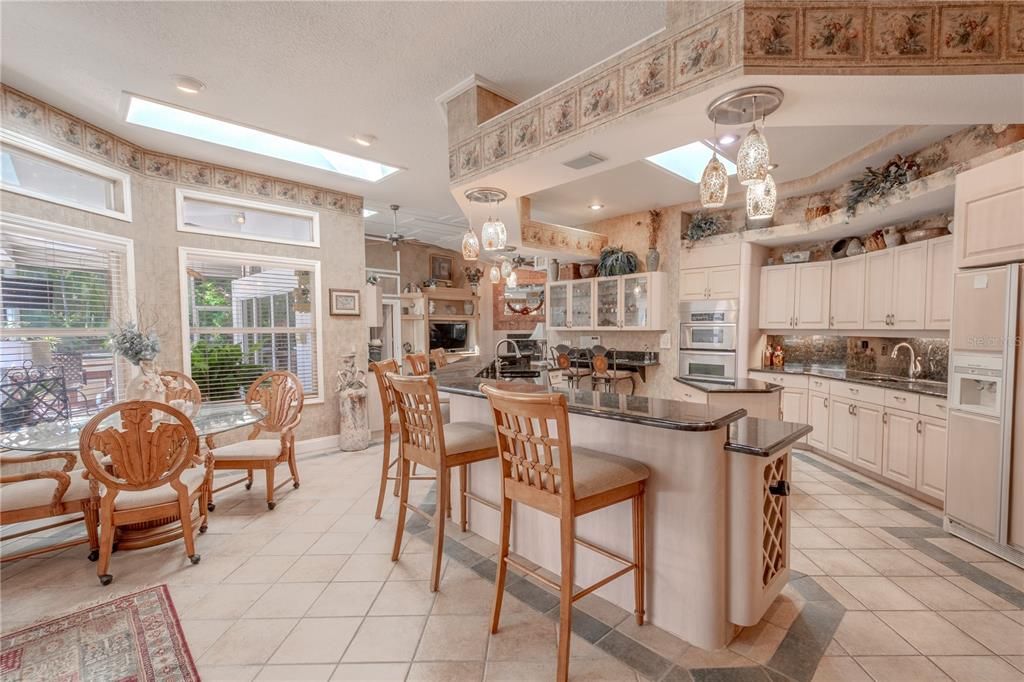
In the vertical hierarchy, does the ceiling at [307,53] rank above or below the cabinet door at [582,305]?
above

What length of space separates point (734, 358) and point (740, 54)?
152 inches

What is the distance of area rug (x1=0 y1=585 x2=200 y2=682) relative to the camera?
163cm

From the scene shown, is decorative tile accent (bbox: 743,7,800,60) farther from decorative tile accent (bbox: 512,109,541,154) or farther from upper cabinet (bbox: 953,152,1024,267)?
upper cabinet (bbox: 953,152,1024,267)

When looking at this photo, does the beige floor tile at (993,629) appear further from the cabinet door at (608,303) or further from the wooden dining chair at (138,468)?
the cabinet door at (608,303)

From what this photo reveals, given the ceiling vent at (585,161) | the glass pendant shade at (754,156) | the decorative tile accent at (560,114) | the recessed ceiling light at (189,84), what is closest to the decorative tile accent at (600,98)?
the decorative tile accent at (560,114)

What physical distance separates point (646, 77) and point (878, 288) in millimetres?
3493

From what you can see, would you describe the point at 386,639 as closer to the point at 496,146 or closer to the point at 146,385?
the point at 146,385

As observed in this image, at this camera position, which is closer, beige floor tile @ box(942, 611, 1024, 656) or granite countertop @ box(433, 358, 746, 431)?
granite countertop @ box(433, 358, 746, 431)

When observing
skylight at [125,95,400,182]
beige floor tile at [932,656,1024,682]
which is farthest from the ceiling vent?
beige floor tile at [932,656,1024,682]

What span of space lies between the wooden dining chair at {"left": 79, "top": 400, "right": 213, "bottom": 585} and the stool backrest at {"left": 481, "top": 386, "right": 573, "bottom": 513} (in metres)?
1.80

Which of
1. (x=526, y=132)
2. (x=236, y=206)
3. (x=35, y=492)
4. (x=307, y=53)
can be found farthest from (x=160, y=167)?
(x=526, y=132)

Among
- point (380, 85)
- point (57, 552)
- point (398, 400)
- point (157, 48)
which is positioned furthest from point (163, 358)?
point (380, 85)

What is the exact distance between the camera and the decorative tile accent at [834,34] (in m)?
1.64

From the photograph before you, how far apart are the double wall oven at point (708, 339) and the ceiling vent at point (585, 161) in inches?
122
